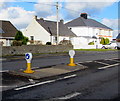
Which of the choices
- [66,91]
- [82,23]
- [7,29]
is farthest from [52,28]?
[66,91]

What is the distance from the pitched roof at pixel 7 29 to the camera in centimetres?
4234

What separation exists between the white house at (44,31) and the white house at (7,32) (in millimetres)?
5505

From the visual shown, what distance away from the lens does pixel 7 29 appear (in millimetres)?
44562

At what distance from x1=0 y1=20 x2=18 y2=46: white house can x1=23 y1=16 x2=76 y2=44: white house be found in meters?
5.50

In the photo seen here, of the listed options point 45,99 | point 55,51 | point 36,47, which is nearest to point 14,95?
point 45,99

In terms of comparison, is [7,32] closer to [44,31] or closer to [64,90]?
[44,31]

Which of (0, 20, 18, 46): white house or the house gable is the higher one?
the house gable

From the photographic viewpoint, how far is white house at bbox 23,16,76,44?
47.5 metres

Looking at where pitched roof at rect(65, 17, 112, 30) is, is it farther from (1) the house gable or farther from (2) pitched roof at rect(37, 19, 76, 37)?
(2) pitched roof at rect(37, 19, 76, 37)

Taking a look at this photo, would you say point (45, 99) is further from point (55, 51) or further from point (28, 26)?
point (28, 26)

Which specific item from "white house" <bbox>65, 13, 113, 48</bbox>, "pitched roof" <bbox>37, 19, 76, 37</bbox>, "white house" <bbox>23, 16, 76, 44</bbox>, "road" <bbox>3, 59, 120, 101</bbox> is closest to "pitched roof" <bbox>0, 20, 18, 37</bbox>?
"white house" <bbox>23, 16, 76, 44</bbox>

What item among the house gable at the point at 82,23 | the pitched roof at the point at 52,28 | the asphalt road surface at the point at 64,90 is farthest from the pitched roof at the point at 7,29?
the asphalt road surface at the point at 64,90

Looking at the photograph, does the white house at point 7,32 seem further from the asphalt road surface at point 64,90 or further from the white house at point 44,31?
the asphalt road surface at point 64,90

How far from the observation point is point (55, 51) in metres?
29.5
